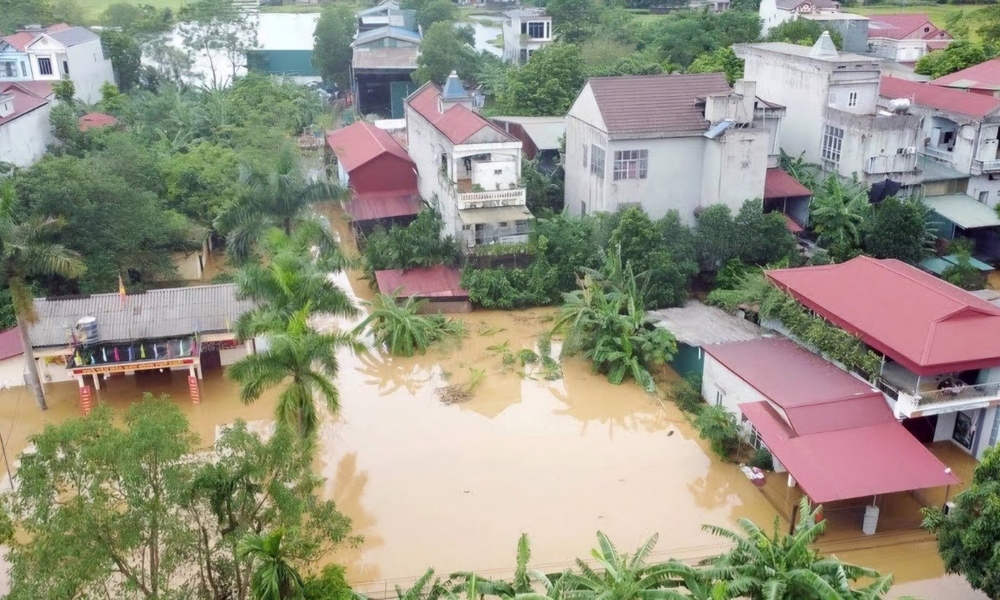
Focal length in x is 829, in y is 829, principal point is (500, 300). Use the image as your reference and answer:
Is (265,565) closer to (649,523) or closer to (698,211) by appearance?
(649,523)

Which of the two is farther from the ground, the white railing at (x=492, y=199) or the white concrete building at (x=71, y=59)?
the white concrete building at (x=71, y=59)

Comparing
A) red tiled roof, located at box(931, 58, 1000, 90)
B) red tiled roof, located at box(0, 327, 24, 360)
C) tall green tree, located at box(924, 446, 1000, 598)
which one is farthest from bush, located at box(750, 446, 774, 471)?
red tiled roof, located at box(931, 58, 1000, 90)

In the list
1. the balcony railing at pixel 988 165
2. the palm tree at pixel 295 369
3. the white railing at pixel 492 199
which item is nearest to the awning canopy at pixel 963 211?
the balcony railing at pixel 988 165

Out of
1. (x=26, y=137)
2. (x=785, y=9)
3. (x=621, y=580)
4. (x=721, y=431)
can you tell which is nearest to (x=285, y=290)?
(x=621, y=580)

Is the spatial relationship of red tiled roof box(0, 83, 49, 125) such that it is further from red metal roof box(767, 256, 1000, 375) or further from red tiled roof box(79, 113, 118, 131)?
red metal roof box(767, 256, 1000, 375)

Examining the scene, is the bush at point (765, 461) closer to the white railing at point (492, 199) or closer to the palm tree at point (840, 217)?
the palm tree at point (840, 217)

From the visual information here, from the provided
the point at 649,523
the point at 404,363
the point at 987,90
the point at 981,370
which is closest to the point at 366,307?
the point at 404,363
